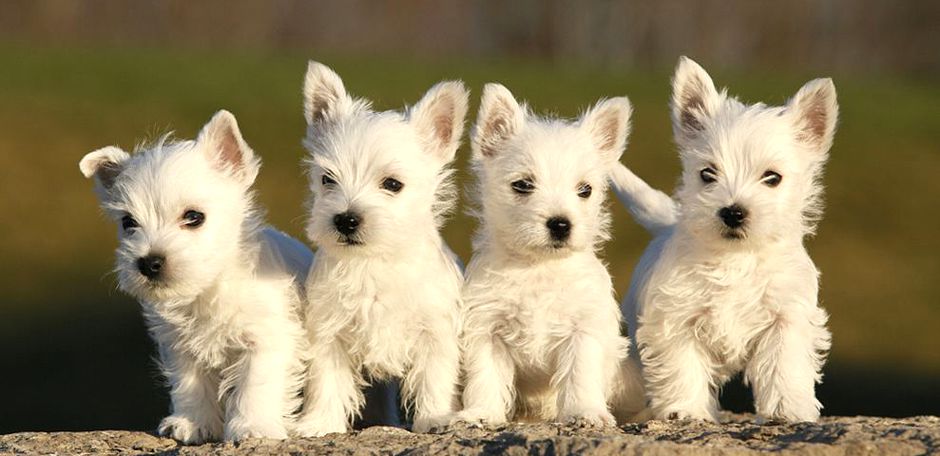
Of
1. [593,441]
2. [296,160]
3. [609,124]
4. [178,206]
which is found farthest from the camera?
[296,160]

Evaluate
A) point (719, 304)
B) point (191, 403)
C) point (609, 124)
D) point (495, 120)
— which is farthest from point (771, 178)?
point (191, 403)

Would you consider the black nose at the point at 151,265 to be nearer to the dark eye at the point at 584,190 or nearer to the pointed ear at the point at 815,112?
the dark eye at the point at 584,190

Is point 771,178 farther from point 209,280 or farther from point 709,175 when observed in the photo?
point 209,280

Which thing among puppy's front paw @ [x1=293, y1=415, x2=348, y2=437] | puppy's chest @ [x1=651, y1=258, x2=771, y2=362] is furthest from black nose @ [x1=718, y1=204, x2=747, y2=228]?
puppy's front paw @ [x1=293, y1=415, x2=348, y2=437]

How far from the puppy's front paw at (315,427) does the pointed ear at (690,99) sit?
3.12m

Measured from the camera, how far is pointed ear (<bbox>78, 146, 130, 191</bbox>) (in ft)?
31.4

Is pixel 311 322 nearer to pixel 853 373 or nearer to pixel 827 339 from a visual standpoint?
pixel 827 339

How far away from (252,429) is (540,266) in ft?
7.28

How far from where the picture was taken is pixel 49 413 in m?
19.0

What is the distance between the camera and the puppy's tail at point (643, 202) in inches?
433

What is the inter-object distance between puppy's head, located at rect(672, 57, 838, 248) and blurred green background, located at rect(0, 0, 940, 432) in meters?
1.78

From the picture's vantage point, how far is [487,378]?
946 cm

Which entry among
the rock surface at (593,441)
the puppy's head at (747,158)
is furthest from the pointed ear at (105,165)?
the puppy's head at (747,158)

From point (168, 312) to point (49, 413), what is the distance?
404 inches
